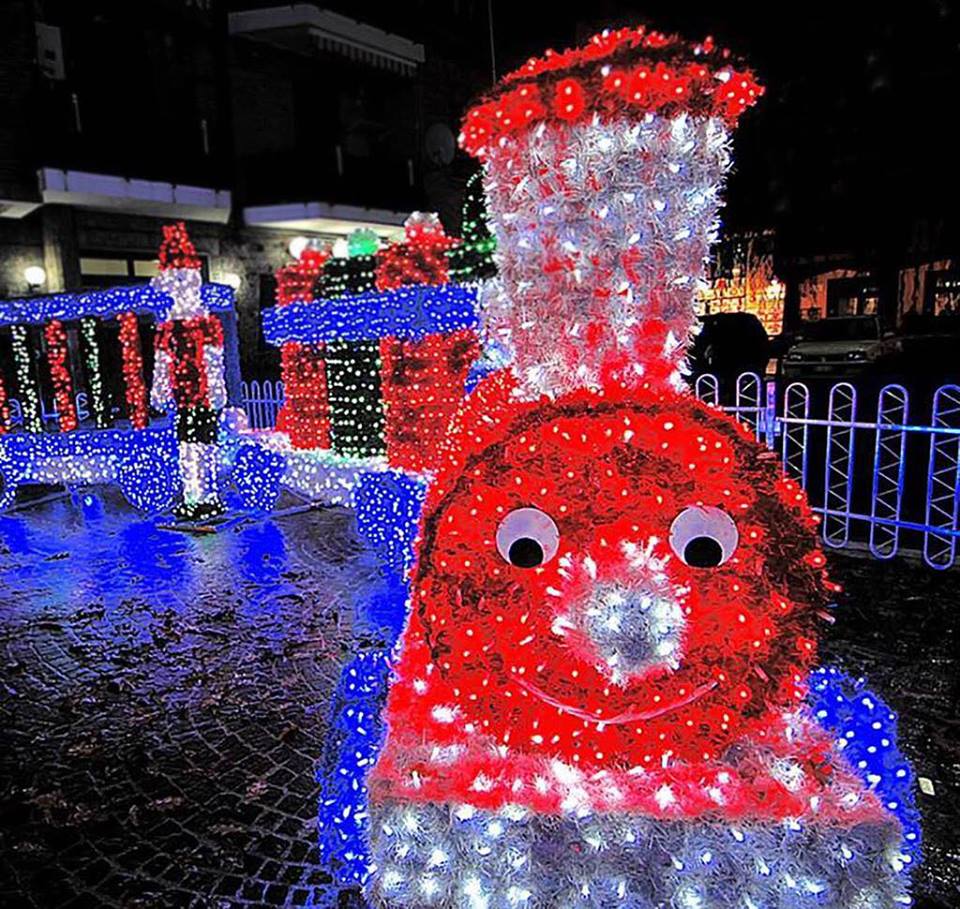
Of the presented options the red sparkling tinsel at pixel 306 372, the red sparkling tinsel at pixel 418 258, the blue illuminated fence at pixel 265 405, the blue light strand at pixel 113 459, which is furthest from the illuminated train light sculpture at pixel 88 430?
the blue illuminated fence at pixel 265 405

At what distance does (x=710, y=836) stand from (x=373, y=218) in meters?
17.5

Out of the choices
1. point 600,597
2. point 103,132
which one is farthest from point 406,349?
point 103,132

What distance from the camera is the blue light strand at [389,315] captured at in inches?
228

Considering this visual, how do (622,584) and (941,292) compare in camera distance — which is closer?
(622,584)

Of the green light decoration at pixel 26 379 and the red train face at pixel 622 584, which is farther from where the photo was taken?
the green light decoration at pixel 26 379

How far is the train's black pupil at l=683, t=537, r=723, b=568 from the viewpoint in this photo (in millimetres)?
2252

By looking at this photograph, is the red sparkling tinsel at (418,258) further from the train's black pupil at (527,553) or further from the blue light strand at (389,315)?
the train's black pupil at (527,553)

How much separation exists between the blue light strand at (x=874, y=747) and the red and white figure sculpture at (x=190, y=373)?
690 centimetres

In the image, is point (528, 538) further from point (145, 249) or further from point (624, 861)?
point (145, 249)

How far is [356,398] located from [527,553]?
15.3 ft

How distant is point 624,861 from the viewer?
2.21m

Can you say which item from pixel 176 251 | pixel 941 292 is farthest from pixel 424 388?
pixel 941 292

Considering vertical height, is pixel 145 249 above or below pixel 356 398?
above

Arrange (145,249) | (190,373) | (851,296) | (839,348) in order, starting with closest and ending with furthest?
1. (190,373)
2. (145,249)
3. (839,348)
4. (851,296)
